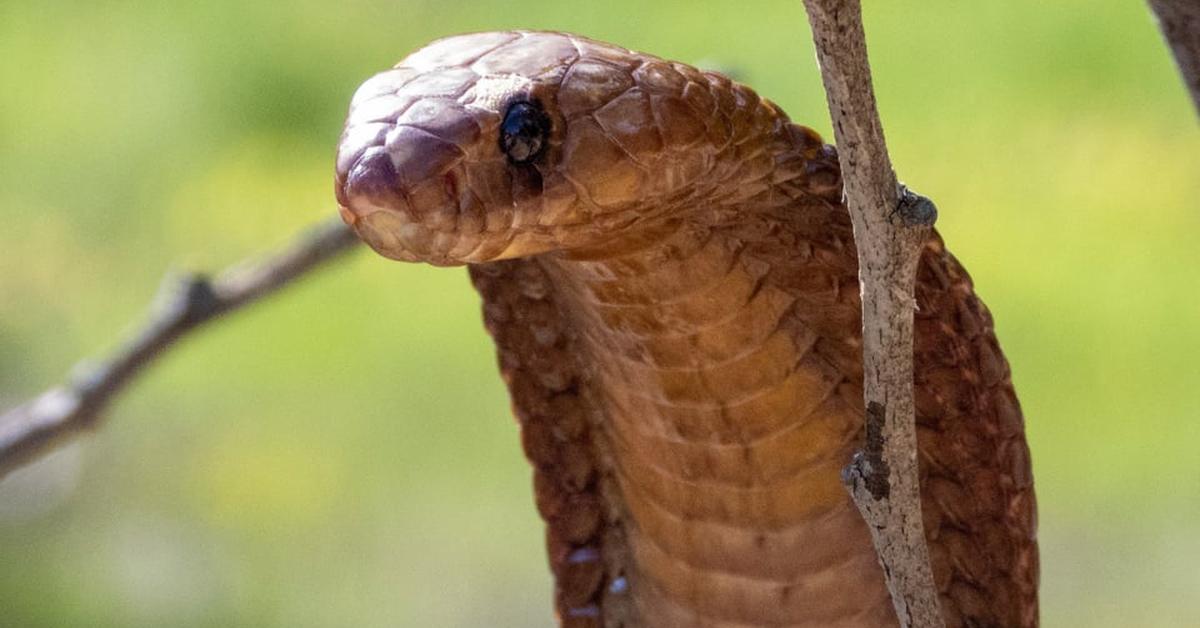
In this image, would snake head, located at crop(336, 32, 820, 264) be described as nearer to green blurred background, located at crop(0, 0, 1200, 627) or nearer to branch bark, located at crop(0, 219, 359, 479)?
branch bark, located at crop(0, 219, 359, 479)

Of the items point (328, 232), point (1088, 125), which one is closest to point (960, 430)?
point (328, 232)

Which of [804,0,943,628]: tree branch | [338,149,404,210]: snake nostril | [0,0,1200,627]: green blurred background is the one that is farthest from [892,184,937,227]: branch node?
[0,0,1200,627]: green blurred background

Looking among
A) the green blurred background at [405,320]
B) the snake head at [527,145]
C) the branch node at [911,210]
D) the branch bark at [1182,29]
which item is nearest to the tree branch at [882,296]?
the branch node at [911,210]

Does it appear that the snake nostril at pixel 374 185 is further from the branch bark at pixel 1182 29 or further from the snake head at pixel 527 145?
the branch bark at pixel 1182 29

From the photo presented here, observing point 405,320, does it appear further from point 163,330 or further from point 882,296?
point 882,296

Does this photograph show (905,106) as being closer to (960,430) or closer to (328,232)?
(328,232)
